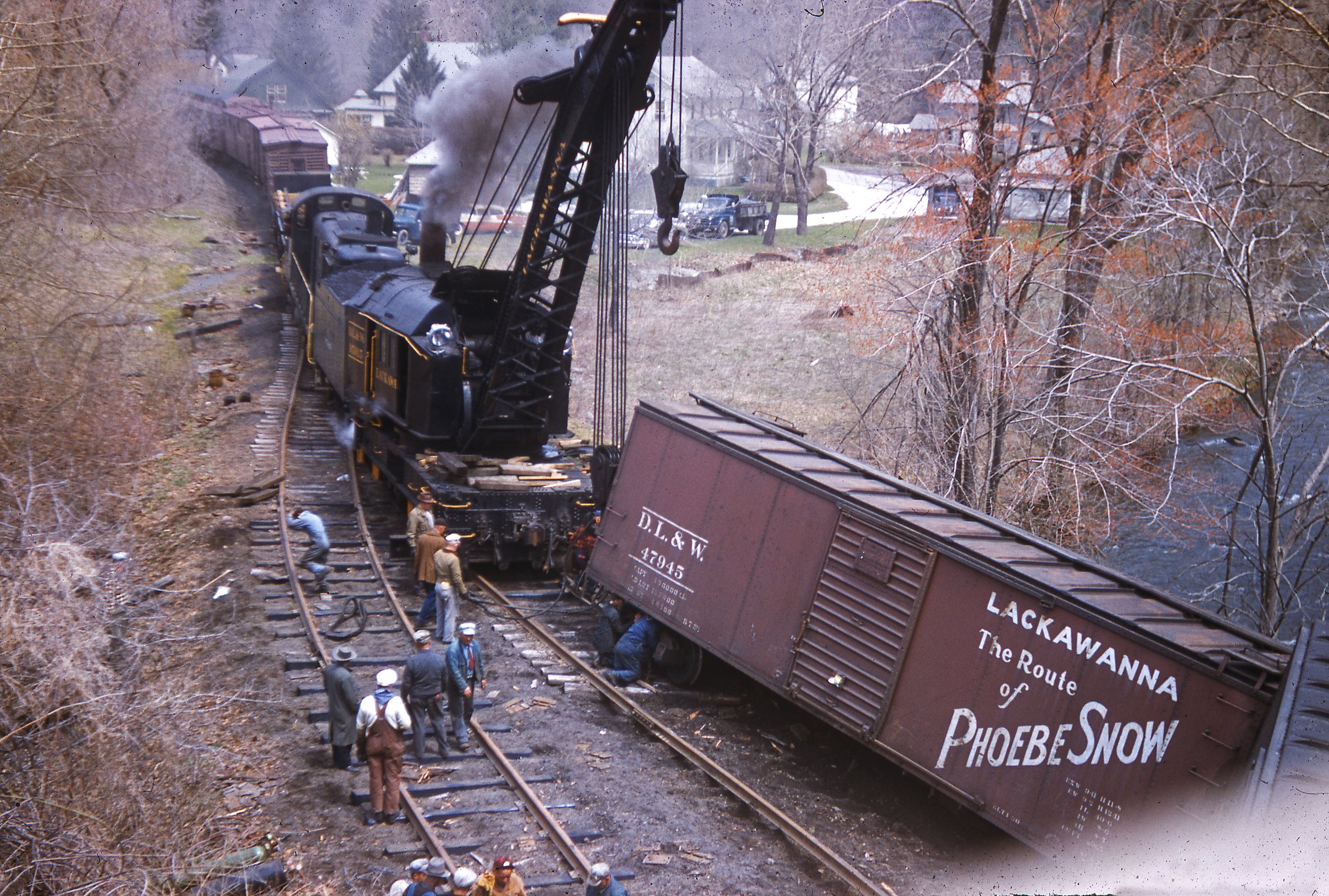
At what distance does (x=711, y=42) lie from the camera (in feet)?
201

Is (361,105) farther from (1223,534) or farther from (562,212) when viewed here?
(1223,534)

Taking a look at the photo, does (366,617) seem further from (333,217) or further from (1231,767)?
(333,217)

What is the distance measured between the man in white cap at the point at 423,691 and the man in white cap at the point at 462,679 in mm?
140

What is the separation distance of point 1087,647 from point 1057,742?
2.73ft

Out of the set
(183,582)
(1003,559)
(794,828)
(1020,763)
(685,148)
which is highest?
(685,148)

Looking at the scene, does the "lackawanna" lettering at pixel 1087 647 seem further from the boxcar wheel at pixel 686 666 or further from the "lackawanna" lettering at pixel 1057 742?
the boxcar wheel at pixel 686 666

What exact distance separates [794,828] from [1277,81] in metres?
16.4

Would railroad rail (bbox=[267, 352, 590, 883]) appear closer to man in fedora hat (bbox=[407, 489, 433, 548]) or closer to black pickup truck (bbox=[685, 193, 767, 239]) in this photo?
man in fedora hat (bbox=[407, 489, 433, 548])

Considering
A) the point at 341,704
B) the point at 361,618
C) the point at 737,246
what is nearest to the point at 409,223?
the point at 737,246

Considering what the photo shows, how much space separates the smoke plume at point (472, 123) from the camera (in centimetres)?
1875

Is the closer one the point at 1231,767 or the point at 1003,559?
the point at 1231,767

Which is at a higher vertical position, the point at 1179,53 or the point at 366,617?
the point at 1179,53

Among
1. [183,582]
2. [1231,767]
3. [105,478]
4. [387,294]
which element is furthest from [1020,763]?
[105,478]

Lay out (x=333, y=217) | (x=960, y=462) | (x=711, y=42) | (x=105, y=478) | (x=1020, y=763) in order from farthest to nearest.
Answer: (x=711, y=42)
(x=333, y=217)
(x=960, y=462)
(x=105, y=478)
(x=1020, y=763)
